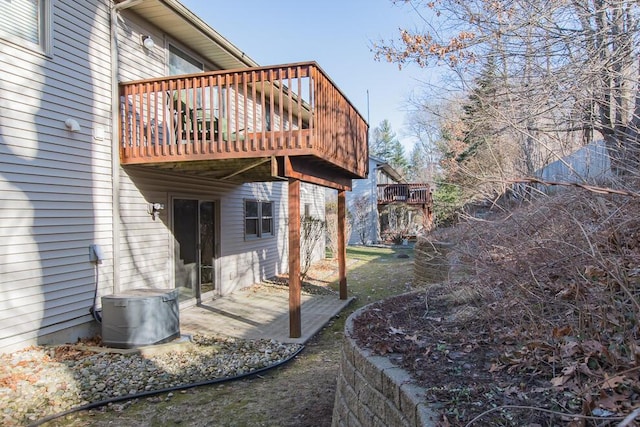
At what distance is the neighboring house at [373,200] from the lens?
963 inches

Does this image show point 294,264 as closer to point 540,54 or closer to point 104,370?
point 104,370

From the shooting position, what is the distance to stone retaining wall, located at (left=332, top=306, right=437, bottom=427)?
1944mm

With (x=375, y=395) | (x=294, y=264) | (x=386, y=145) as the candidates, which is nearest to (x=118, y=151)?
(x=294, y=264)

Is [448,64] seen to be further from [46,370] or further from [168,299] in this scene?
[46,370]

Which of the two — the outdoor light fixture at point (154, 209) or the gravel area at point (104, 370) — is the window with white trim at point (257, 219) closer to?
the outdoor light fixture at point (154, 209)

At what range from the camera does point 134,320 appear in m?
5.16

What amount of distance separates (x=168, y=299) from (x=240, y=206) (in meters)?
4.84

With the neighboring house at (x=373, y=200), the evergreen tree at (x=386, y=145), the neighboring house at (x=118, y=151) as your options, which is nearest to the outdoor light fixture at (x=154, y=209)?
the neighboring house at (x=118, y=151)

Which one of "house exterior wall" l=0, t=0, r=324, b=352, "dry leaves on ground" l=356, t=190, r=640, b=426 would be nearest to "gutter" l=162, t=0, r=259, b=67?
"house exterior wall" l=0, t=0, r=324, b=352

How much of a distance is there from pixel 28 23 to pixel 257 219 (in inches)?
269

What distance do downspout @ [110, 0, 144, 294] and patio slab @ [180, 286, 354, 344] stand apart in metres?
1.48

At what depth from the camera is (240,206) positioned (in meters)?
10.1

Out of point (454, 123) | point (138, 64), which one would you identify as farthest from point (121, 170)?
point (454, 123)

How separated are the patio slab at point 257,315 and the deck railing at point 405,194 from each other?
16.0 metres
